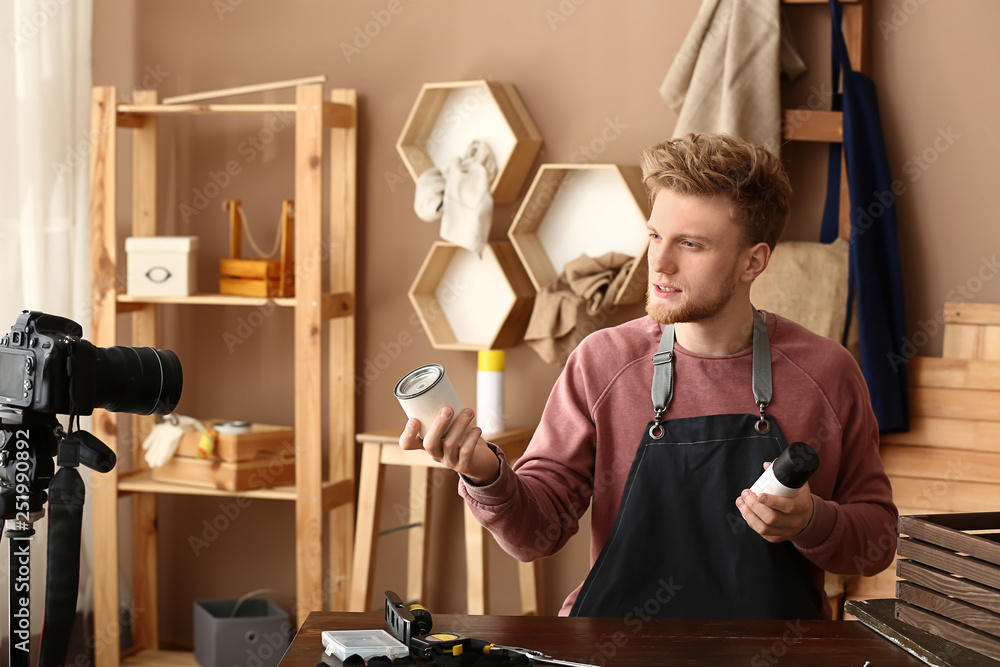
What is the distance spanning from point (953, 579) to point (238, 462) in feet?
6.64

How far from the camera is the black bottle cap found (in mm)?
1187

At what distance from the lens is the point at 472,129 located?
291 cm

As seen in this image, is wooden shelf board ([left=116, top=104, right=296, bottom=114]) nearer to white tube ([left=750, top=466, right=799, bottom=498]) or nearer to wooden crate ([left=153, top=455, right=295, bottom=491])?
wooden crate ([left=153, top=455, right=295, bottom=491])

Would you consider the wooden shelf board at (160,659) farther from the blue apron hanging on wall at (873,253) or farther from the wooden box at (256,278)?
the blue apron hanging on wall at (873,253)

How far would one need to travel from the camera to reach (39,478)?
3.77ft

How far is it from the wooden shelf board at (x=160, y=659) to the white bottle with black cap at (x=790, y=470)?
7.36ft

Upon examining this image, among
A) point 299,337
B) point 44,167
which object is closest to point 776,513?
point 299,337

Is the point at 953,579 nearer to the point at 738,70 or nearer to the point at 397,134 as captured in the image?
the point at 738,70

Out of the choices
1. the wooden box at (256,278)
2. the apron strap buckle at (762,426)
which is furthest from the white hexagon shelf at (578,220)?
the apron strap buckle at (762,426)

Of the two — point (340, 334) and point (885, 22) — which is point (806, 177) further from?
point (340, 334)

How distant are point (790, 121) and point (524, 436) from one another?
108 centimetres

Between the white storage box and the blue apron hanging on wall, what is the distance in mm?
1772

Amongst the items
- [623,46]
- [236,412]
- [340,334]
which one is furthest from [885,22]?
[236,412]

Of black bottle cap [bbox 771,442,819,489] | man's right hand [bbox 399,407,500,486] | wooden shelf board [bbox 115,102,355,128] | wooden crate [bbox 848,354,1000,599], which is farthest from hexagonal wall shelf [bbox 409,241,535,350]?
black bottle cap [bbox 771,442,819,489]
